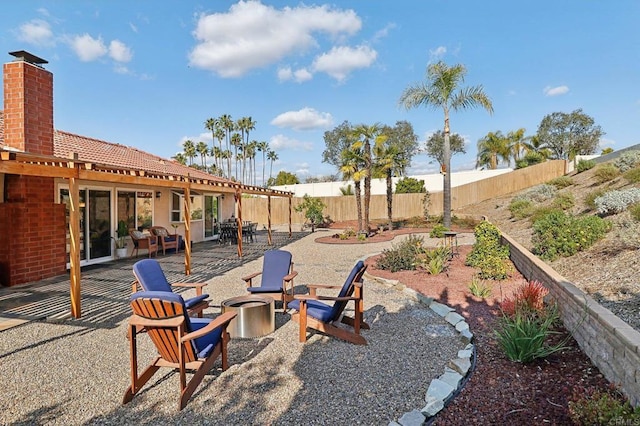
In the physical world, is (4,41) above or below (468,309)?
above

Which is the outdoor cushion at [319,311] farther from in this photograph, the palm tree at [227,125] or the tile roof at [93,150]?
the palm tree at [227,125]

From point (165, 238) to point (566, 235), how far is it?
36.1ft

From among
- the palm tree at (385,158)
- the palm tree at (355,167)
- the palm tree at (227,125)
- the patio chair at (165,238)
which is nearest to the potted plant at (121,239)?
the patio chair at (165,238)

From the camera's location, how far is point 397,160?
59.0 feet

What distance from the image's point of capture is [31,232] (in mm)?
7277

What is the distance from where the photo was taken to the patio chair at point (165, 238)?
37.4ft

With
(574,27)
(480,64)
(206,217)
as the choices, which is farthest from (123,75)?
(574,27)

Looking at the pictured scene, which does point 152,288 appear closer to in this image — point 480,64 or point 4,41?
point 4,41

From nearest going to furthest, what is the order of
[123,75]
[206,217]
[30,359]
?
[30,359] < [123,75] < [206,217]

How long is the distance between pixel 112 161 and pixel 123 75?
512 centimetres

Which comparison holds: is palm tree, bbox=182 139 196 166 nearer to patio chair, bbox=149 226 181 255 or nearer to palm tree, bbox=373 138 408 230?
palm tree, bbox=373 138 408 230

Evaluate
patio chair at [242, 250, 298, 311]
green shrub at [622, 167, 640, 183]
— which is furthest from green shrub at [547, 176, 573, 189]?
patio chair at [242, 250, 298, 311]

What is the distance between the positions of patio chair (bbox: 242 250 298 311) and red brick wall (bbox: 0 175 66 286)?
16.7ft

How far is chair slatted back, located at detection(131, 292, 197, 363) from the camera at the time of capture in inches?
115
